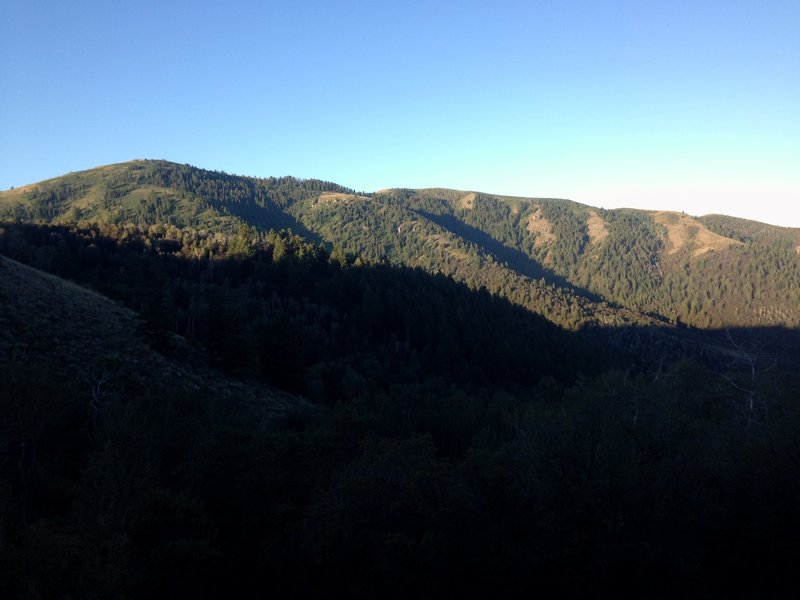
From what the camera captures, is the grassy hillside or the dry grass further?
the dry grass

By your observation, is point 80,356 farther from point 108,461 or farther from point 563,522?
point 563,522

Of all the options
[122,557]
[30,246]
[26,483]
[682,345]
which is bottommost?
[682,345]

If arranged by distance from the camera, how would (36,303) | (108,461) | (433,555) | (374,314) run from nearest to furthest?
(433,555) < (108,461) < (36,303) < (374,314)

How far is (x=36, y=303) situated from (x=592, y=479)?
201 ft

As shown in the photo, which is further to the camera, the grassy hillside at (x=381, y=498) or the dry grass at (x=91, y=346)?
the dry grass at (x=91, y=346)

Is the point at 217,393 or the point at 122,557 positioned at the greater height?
the point at 122,557

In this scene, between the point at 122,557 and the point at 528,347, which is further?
the point at 528,347

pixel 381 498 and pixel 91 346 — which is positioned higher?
pixel 381 498

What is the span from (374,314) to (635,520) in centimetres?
9303

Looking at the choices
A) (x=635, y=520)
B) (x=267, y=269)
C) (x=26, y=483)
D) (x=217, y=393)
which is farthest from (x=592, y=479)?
(x=267, y=269)

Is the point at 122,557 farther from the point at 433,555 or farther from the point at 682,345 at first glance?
the point at 682,345

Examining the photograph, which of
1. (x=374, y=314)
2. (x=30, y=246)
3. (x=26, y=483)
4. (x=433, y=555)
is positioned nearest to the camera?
(x=433, y=555)

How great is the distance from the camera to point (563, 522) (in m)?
19.6

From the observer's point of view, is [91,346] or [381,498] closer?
[381,498]
